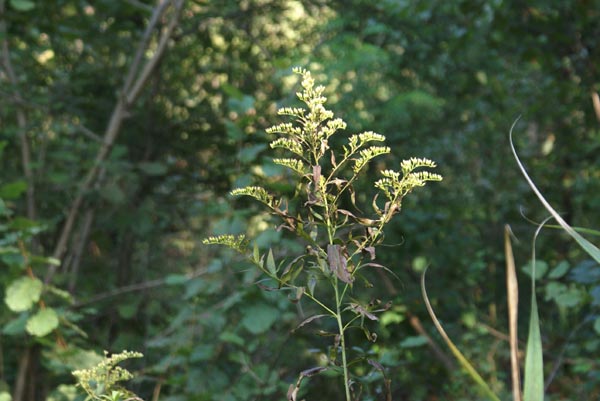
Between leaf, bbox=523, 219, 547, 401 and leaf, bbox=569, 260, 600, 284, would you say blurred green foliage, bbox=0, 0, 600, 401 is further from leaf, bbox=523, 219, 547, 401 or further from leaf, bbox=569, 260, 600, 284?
leaf, bbox=523, 219, 547, 401

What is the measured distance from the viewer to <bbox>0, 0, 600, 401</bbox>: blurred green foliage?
3.41 metres

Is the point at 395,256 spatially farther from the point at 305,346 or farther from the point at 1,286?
the point at 1,286

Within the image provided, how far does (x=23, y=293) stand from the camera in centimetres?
253

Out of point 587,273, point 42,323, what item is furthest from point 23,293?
point 587,273

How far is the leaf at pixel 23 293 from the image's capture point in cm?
249

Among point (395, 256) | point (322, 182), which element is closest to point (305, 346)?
point (395, 256)

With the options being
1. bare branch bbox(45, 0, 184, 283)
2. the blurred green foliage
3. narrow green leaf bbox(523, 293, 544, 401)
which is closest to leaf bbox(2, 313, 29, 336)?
the blurred green foliage

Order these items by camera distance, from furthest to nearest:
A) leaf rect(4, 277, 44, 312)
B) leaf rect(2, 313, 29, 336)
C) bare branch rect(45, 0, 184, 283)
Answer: bare branch rect(45, 0, 184, 283), leaf rect(2, 313, 29, 336), leaf rect(4, 277, 44, 312)

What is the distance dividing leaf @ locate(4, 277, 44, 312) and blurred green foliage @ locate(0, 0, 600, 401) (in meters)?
0.46

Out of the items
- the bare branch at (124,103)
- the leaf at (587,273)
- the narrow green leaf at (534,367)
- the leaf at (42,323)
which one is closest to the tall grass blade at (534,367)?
the narrow green leaf at (534,367)

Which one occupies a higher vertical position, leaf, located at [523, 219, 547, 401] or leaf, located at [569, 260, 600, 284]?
leaf, located at [569, 260, 600, 284]

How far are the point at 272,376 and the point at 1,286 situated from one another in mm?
1400

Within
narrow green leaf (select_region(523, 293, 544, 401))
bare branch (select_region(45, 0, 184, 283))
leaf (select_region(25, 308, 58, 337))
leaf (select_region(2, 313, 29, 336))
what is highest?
bare branch (select_region(45, 0, 184, 283))

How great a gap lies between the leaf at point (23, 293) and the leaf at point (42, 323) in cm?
4
